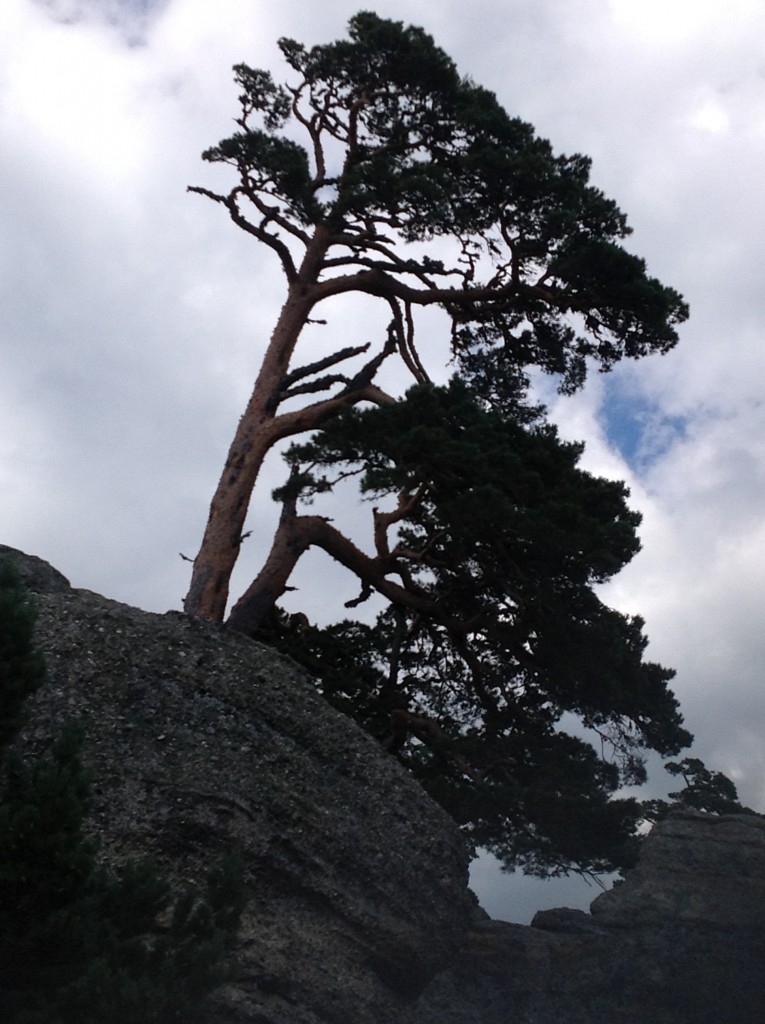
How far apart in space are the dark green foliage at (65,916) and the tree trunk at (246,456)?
24.2 ft

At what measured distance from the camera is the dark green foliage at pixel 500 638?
45.3 ft

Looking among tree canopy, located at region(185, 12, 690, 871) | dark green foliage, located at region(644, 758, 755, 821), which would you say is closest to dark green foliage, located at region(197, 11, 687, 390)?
tree canopy, located at region(185, 12, 690, 871)

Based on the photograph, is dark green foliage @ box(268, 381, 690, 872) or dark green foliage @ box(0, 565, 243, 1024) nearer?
dark green foliage @ box(0, 565, 243, 1024)

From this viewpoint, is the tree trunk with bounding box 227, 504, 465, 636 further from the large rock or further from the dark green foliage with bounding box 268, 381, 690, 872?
the large rock

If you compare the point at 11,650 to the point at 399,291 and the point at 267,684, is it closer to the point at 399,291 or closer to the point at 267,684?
the point at 267,684

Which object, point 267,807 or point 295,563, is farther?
point 295,563

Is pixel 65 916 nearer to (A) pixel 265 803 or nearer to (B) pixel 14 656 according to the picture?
(B) pixel 14 656

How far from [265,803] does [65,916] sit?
397 cm

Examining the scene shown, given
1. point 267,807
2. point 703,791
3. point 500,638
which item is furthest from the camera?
point 703,791

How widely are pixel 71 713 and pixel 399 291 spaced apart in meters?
9.68

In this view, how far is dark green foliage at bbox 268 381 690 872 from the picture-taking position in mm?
13797

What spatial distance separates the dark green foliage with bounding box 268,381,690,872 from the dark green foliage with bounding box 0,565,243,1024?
6.43m

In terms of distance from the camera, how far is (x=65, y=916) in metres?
7.19

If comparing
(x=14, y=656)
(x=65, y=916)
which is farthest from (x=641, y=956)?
(x=14, y=656)
